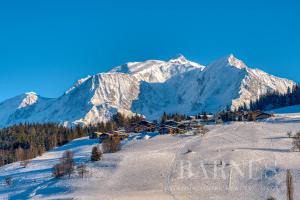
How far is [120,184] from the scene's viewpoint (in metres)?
80.1

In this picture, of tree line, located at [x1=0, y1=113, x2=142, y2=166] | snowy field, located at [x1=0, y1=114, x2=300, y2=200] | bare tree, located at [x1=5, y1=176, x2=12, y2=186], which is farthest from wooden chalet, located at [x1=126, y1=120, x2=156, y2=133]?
bare tree, located at [x1=5, y1=176, x2=12, y2=186]

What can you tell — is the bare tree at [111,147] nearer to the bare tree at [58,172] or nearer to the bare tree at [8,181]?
the bare tree at [8,181]

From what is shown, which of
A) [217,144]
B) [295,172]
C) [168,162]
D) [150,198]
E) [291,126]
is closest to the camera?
[150,198]

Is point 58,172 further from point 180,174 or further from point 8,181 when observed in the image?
point 180,174

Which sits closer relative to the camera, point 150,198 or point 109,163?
point 150,198

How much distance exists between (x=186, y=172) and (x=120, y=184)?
900 centimetres

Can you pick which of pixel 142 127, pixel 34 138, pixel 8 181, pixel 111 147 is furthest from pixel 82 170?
pixel 34 138

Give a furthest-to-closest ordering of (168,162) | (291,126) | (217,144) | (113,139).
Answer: (291,126), (113,139), (217,144), (168,162)

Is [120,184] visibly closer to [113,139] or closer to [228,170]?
[228,170]

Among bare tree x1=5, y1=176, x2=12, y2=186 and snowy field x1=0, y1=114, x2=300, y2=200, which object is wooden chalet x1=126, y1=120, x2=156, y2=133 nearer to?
snowy field x1=0, y1=114, x2=300, y2=200

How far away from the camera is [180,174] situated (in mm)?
81938

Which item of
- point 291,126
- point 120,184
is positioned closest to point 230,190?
point 120,184

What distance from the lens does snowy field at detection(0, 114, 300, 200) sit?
7306 cm

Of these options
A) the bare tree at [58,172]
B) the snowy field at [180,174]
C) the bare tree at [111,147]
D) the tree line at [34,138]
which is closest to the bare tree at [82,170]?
the snowy field at [180,174]
